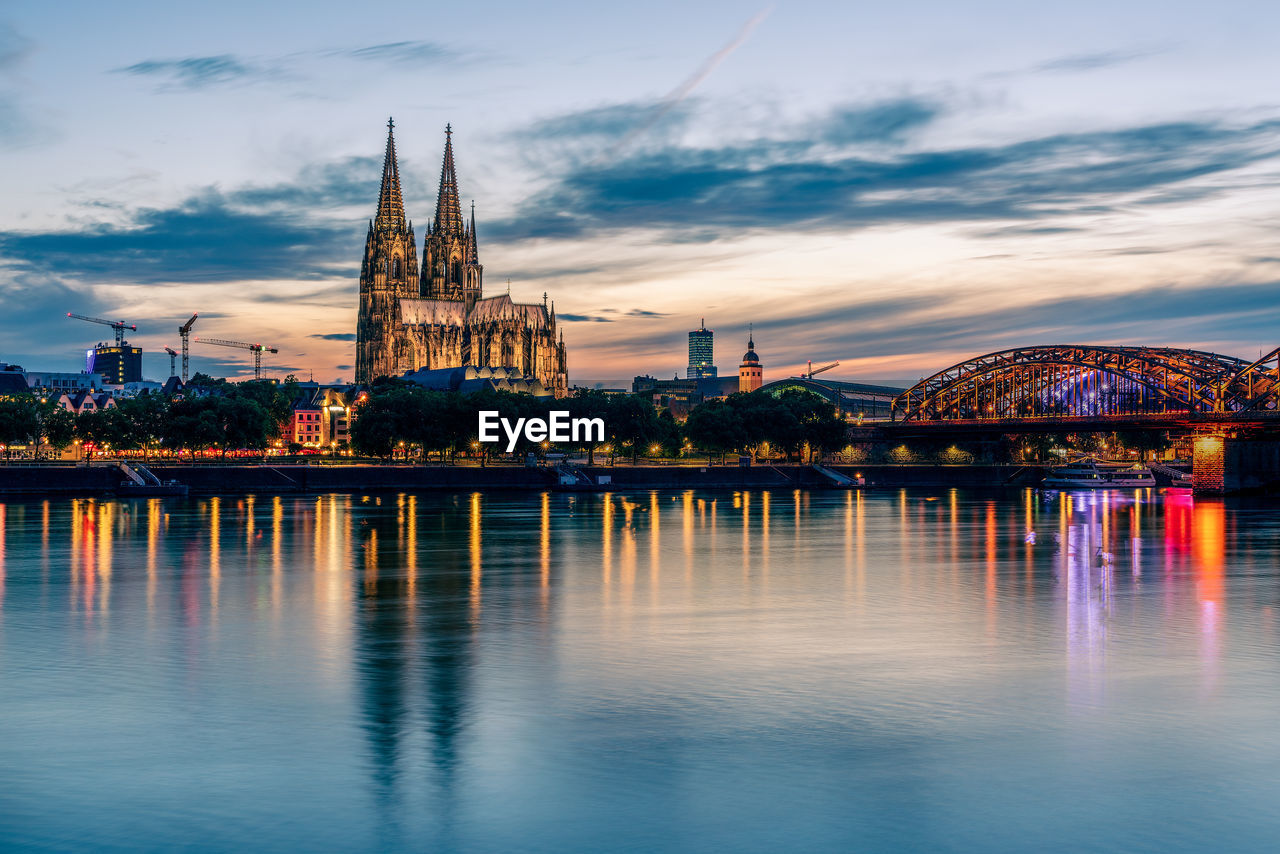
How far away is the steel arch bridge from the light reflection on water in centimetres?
8984

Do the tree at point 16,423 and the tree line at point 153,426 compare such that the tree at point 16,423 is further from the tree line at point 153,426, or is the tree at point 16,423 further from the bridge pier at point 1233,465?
the bridge pier at point 1233,465

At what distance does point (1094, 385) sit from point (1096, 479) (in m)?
31.9

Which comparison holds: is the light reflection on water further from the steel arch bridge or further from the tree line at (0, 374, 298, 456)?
the steel arch bridge

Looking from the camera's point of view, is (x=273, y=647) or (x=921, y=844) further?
(x=273, y=647)

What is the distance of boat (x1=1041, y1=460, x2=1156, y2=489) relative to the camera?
131m

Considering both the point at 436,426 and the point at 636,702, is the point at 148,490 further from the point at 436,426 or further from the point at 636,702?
the point at 636,702

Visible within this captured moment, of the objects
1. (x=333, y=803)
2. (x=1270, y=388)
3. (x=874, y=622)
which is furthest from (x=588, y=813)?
(x=1270, y=388)

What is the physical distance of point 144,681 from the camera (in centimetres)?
2727

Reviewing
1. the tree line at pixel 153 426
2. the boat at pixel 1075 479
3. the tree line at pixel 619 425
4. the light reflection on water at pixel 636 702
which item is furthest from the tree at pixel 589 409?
the light reflection on water at pixel 636 702

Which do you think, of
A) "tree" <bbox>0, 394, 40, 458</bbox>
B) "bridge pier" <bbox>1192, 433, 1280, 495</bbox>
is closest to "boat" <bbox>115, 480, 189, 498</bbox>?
"tree" <bbox>0, 394, 40, 458</bbox>

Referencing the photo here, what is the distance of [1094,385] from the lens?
16125 centimetres

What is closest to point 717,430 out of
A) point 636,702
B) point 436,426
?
point 436,426

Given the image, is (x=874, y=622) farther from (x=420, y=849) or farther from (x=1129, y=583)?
(x=420, y=849)

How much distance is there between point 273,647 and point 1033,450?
5961 inches
